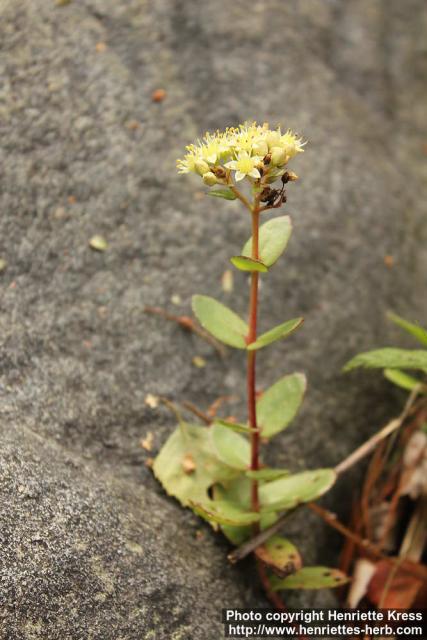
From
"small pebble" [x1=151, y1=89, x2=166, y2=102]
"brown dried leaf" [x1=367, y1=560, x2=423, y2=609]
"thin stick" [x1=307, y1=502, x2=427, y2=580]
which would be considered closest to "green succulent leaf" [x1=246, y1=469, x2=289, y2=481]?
"thin stick" [x1=307, y1=502, x2=427, y2=580]

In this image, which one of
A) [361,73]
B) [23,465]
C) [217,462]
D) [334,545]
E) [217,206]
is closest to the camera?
[23,465]

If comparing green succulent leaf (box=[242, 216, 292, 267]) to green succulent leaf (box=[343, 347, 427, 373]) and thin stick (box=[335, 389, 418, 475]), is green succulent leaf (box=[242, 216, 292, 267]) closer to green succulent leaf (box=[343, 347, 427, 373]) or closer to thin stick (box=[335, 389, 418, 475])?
green succulent leaf (box=[343, 347, 427, 373])

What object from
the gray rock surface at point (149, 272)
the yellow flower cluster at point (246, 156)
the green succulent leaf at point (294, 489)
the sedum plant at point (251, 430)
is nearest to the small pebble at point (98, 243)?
the gray rock surface at point (149, 272)

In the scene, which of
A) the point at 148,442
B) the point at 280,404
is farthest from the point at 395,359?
the point at 148,442

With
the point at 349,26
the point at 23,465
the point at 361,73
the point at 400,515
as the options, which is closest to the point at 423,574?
the point at 400,515

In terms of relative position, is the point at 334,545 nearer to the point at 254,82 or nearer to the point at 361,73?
the point at 254,82

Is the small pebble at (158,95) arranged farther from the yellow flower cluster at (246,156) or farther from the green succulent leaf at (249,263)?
the green succulent leaf at (249,263)
